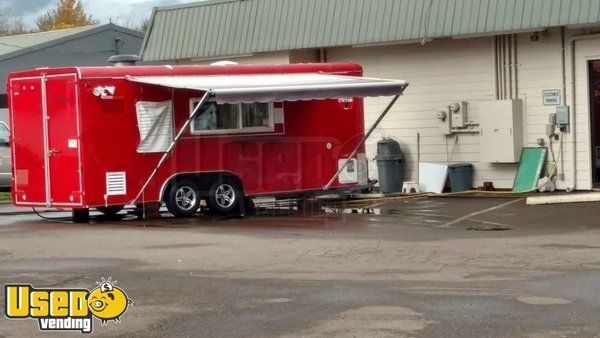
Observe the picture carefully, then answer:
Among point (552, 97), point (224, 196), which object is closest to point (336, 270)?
point (224, 196)

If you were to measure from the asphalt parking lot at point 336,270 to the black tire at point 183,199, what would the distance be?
420 millimetres

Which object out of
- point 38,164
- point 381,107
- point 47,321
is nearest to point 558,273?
point 47,321

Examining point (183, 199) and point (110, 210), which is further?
point (110, 210)

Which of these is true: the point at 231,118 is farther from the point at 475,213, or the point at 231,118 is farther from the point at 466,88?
the point at 466,88

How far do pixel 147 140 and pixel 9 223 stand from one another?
2973 mm

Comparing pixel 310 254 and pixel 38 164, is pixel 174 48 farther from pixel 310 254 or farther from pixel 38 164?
pixel 310 254

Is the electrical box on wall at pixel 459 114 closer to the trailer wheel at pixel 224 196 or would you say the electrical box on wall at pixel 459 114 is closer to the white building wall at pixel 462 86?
the white building wall at pixel 462 86

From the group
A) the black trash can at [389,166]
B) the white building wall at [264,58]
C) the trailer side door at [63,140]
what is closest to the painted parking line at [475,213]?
the black trash can at [389,166]

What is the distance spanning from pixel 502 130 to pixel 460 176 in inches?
54.8

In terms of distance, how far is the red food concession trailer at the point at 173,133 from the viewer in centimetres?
1730

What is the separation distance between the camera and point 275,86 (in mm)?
17359

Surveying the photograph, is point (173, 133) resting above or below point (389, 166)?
above

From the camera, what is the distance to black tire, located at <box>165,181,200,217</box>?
18203mm

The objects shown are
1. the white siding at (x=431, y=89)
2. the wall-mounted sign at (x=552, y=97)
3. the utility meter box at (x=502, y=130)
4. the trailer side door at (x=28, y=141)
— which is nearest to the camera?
the trailer side door at (x=28, y=141)
